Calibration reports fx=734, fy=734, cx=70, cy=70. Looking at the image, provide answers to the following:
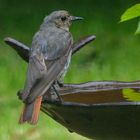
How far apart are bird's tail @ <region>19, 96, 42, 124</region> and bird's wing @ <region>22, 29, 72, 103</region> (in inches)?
0.8

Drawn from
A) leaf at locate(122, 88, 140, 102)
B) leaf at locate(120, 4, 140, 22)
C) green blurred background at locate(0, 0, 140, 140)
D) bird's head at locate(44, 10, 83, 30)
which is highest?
leaf at locate(120, 4, 140, 22)

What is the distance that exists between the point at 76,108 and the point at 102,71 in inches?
191

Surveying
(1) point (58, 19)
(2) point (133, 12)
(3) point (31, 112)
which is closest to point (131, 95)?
(2) point (133, 12)

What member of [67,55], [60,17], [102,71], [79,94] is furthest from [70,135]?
[79,94]

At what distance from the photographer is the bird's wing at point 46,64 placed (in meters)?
2.50

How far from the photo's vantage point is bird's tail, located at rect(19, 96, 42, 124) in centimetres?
238

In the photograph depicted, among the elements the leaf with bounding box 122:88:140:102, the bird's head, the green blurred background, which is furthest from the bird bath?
the green blurred background

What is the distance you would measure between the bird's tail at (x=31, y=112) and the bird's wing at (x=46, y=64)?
2cm

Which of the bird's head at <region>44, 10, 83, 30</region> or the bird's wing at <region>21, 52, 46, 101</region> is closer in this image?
the bird's wing at <region>21, 52, 46, 101</region>

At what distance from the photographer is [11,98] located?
647cm

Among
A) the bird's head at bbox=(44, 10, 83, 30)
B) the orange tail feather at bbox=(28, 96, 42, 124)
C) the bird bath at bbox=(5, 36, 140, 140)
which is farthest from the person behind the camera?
the bird's head at bbox=(44, 10, 83, 30)

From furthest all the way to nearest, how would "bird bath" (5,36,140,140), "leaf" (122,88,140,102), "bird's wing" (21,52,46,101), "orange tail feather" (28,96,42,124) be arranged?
"bird's wing" (21,52,46,101), "orange tail feather" (28,96,42,124), "bird bath" (5,36,140,140), "leaf" (122,88,140,102)

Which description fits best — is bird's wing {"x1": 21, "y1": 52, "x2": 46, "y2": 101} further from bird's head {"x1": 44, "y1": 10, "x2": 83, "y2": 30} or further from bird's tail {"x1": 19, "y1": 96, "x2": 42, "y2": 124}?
bird's head {"x1": 44, "y1": 10, "x2": 83, "y2": 30}

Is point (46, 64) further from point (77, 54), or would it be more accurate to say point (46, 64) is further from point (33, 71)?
point (77, 54)
